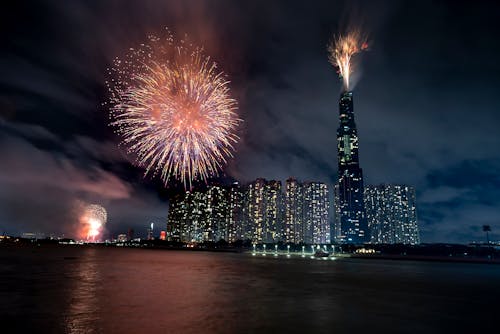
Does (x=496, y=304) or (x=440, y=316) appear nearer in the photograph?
(x=440, y=316)

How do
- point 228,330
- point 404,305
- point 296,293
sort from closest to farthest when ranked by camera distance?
1. point 228,330
2. point 404,305
3. point 296,293

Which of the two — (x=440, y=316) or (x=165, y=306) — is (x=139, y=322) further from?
(x=440, y=316)

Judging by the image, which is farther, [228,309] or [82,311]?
[228,309]

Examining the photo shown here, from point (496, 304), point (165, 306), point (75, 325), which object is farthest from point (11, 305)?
point (496, 304)

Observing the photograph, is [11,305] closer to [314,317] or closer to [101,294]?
[101,294]

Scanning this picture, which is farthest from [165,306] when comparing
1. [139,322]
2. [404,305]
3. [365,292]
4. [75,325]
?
[365,292]

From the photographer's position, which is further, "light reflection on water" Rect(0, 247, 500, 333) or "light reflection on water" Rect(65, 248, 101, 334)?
"light reflection on water" Rect(0, 247, 500, 333)

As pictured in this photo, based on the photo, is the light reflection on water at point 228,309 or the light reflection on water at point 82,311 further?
the light reflection on water at point 228,309

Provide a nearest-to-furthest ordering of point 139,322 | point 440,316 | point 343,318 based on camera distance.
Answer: point 139,322 < point 343,318 < point 440,316

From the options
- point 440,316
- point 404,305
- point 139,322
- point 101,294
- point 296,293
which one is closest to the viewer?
point 139,322
